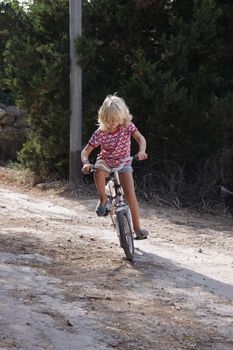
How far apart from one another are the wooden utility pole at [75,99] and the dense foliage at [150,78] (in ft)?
0.57

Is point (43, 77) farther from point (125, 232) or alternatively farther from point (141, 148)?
point (125, 232)

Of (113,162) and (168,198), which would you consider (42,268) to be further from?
(168,198)

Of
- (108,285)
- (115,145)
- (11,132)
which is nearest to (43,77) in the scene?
(11,132)

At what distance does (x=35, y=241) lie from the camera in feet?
21.2

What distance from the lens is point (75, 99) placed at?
10688mm

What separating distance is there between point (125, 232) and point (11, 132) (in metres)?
9.57

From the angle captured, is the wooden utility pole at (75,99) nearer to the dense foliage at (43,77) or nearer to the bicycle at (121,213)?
the dense foliage at (43,77)

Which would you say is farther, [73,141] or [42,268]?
[73,141]

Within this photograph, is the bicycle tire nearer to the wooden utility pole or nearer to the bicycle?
the bicycle

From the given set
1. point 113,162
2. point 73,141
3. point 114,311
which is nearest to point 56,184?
point 73,141

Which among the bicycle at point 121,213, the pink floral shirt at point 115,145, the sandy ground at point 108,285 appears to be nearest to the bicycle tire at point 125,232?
the bicycle at point 121,213

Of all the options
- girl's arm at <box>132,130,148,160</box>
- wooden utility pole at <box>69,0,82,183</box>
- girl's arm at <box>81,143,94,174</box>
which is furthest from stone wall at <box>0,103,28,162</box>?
girl's arm at <box>132,130,148,160</box>

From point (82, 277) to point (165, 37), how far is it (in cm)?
609

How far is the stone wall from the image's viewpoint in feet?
48.5
